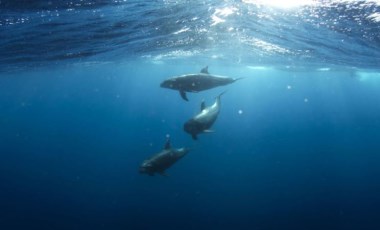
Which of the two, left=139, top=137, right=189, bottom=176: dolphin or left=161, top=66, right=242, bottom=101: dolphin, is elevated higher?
left=161, top=66, right=242, bottom=101: dolphin

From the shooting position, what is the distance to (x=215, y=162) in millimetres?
54062

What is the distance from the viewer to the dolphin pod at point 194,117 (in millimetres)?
9227

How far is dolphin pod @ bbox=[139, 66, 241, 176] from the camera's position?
30.3 feet

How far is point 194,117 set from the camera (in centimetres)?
913

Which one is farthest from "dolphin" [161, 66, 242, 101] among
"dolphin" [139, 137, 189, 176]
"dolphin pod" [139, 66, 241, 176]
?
"dolphin" [139, 137, 189, 176]

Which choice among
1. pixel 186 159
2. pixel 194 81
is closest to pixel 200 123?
pixel 194 81

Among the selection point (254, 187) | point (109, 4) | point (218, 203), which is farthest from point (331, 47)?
point (254, 187)

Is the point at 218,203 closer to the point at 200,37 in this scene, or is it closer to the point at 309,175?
the point at 200,37

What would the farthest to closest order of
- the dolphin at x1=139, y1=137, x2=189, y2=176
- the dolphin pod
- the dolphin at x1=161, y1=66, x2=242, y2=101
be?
1. the dolphin at x1=139, y1=137, x2=189, y2=176
2. the dolphin at x1=161, y1=66, x2=242, y2=101
3. the dolphin pod

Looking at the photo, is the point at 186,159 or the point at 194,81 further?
the point at 186,159

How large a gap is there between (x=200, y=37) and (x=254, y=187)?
24.4m

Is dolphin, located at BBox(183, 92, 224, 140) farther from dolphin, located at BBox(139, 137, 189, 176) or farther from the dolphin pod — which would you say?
dolphin, located at BBox(139, 137, 189, 176)

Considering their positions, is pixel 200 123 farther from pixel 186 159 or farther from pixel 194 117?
pixel 186 159

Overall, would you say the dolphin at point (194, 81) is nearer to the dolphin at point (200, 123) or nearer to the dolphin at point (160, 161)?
the dolphin at point (200, 123)
